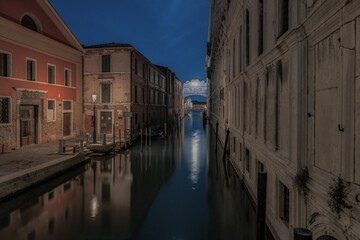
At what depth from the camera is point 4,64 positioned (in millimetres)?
19312

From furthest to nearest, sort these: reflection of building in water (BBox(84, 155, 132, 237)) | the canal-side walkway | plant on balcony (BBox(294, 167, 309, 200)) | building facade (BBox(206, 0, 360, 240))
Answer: the canal-side walkway → reflection of building in water (BBox(84, 155, 132, 237)) → plant on balcony (BBox(294, 167, 309, 200)) → building facade (BBox(206, 0, 360, 240))

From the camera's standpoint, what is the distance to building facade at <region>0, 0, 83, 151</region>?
19.3m

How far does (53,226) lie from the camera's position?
8.97m

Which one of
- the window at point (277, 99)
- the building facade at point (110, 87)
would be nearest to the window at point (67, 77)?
the building facade at point (110, 87)

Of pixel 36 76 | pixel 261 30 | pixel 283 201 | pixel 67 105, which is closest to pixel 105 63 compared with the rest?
pixel 67 105

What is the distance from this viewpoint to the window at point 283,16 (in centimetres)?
723

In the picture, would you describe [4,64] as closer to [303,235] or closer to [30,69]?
[30,69]

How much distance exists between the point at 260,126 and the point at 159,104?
3815 cm

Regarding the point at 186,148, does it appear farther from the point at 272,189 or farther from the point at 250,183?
the point at 272,189

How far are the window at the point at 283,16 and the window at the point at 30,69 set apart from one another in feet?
62.9

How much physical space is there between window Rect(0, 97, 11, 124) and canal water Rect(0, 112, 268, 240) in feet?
19.1

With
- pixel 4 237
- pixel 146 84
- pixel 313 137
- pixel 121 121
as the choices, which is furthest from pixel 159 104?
pixel 313 137

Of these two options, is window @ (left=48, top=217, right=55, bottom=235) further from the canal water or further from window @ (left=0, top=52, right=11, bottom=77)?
window @ (left=0, top=52, right=11, bottom=77)

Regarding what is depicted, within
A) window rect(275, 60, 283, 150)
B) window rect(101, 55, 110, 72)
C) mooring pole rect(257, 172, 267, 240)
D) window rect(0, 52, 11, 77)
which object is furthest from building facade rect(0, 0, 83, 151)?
mooring pole rect(257, 172, 267, 240)
